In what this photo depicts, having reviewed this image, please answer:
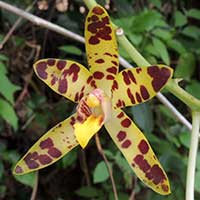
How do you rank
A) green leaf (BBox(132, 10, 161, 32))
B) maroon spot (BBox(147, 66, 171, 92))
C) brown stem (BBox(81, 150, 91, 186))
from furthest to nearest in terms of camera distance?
brown stem (BBox(81, 150, 91, 186)) → green leaf (BBox(132, 10, 161, 32)) → maroon spot (BBox(147, 66, 171, 92))

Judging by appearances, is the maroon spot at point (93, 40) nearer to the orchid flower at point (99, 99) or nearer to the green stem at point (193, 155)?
the orchid flower at point (99, 99)

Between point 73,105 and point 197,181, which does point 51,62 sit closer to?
point 197,181

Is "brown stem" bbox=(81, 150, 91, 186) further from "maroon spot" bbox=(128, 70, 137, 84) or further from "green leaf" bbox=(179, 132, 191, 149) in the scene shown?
"maroon spot" bbox=(128, 70, 137, 84)

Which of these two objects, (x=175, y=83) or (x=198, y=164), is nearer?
(x=175, y=83)

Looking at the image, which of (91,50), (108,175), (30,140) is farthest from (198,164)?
(30,140)

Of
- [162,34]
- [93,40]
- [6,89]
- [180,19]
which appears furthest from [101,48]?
[180,19]

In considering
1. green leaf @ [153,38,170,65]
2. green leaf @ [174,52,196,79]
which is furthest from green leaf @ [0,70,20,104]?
green leaf @ [174,52,196,79]

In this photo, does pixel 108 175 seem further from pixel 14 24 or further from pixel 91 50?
pixel 91 50

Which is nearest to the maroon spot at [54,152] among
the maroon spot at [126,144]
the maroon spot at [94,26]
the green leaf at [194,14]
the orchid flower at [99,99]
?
the orchid flower at [99,99]
